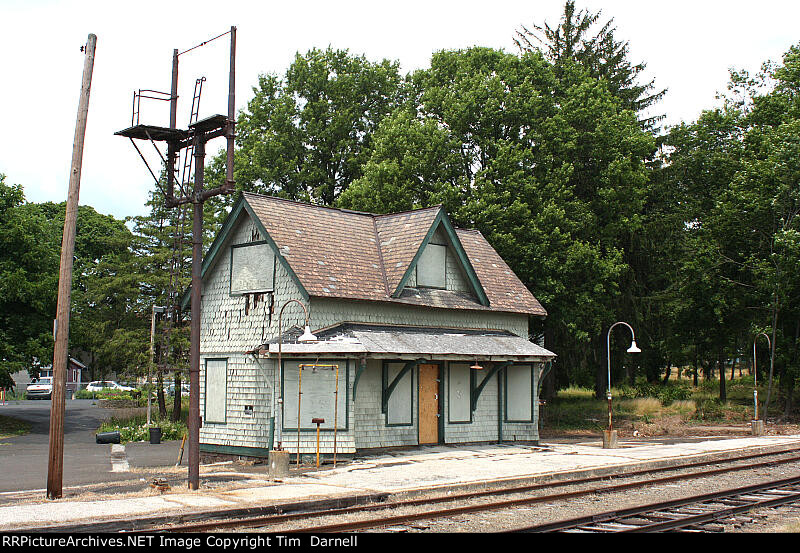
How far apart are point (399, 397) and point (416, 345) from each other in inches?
71.2

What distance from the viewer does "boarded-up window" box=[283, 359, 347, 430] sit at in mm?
20469

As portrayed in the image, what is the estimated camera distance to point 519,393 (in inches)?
1032

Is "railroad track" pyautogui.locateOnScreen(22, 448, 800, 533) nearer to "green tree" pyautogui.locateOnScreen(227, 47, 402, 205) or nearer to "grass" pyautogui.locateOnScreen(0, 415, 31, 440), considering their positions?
"grass" pyautogui.locateOnScreen(0, 415, 31, 440)

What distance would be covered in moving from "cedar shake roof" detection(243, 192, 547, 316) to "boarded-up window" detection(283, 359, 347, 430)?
200cm

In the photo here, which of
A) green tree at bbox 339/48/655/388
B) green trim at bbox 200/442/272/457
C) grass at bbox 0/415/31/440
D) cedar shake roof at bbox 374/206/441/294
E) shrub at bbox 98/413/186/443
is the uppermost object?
green tree at bbox 339/48/655/388

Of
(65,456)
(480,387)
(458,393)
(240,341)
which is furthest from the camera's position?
(480,387)

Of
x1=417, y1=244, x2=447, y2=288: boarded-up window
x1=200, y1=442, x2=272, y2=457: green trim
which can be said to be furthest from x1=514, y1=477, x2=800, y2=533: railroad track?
x1=417, y1=244, x2=447, y2=288: boarded-up window

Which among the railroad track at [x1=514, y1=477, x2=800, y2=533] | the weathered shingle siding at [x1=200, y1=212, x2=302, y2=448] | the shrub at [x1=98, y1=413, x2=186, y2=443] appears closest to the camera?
the railroad track at [x1=514, y1=477, x2=800, y2=533]

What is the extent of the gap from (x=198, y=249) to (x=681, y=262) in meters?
30.5

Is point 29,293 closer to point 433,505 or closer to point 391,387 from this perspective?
point 391,387

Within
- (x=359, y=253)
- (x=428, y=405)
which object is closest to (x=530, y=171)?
(x=359, y=253)

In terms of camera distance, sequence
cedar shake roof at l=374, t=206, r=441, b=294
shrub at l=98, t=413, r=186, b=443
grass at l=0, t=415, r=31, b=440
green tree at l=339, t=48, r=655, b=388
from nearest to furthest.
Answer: cedar shake roof at l=374, t=206, r=441, b=294, shrub at l=98, t=413, r=186, b=443, green tree at l=339, t=48, r=655, b=388, grass at l=0, t=415, r=31, b=440

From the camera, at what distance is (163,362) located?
119 feet

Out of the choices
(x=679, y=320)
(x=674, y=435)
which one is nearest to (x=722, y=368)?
(x=679, y=320)
